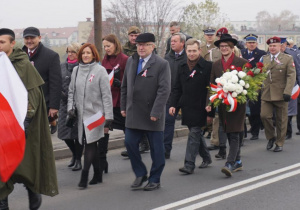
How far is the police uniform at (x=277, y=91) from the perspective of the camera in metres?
10.3

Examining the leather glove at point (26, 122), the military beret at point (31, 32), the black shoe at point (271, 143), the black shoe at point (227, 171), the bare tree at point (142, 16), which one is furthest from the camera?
the bare tree at point (142, 16)

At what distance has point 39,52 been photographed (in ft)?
25.9

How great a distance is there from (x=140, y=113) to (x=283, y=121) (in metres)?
4.06

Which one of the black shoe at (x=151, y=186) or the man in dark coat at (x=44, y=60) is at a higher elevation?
the man in dark coat at (x=44, y=60)

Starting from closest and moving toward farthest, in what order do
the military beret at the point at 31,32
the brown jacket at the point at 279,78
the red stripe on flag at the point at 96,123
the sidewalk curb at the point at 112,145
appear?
the red stripe on flag at the point at 96,123 → the military beret at the point at 31,32 → the sidewalk curb at the point at 112,145 → the brown jacket at the point at 279,78

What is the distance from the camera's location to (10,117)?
545 centimetres

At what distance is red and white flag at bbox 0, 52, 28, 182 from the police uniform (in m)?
5.79

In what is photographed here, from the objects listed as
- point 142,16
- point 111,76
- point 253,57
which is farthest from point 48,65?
point 142,16

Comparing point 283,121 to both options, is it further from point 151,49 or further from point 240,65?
point 151,49

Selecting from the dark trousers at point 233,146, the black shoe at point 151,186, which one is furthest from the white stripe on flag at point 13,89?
the dark trousers at point 233,146

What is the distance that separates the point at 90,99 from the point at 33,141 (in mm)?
1641

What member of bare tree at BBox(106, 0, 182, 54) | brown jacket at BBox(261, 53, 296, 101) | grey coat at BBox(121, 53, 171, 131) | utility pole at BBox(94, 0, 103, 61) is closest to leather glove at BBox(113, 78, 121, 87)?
grey coat at BBox(121, 53, 171, 131)

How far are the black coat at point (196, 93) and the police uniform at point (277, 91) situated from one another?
2390 millimetres

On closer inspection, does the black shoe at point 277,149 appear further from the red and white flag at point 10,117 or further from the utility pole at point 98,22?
the red and white flag at point 10,117
